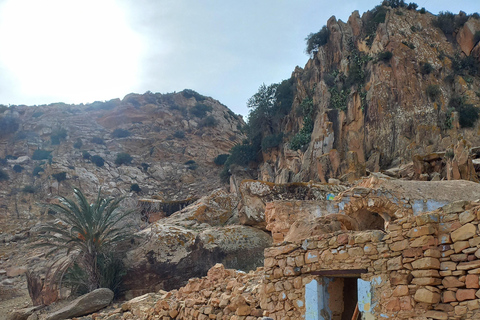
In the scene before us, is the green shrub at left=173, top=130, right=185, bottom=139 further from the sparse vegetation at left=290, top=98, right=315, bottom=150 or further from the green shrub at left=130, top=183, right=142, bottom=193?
the sparse vegetation at left=290, top=98, right=315, bottom=150

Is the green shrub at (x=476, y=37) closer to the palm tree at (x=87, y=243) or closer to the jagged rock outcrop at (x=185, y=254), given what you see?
the jagged rock outcrop at (x=185, y=254)

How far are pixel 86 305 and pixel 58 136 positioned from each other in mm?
37206

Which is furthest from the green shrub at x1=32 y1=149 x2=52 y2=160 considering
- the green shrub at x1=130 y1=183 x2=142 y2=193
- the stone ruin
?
the stone ruin

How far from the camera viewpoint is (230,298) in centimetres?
747

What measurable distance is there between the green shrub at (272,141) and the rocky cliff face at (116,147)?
5.83 m

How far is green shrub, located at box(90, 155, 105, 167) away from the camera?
40.5 metres

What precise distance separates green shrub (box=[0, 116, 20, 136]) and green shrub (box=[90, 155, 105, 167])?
41.3ft

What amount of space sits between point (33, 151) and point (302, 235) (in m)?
42.1

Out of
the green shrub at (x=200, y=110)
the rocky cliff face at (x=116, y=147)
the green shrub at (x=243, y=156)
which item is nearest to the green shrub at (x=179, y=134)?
the rocky cliff face at (x=116, y=147)

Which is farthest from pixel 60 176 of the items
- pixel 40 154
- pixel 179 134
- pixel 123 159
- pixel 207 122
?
pixel 207 122

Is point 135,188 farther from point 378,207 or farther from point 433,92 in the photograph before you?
point 378,207

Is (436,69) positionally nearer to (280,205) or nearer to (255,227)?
(255,227)

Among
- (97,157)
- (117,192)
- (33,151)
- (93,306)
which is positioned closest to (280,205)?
(93,306)

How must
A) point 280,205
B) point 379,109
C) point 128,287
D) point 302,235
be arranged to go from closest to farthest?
point 302,235
point 280,205
point 128,287
point 379,109
